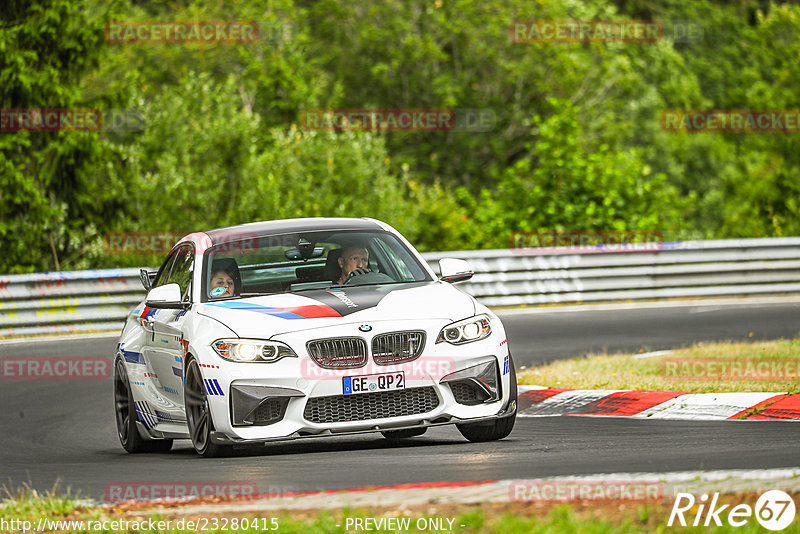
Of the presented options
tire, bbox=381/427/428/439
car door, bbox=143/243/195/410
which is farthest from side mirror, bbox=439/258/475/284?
car door, bbox=143/243/195/410

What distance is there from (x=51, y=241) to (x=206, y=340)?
15.4 metres

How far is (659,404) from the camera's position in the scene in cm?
1024

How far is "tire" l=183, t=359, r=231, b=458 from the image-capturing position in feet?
26.8

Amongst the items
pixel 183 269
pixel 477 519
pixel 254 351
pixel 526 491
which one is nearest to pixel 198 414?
pixel 254 351

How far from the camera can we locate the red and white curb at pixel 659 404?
9.55 m

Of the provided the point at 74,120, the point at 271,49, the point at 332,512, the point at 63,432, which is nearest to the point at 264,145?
the point at 271,49
